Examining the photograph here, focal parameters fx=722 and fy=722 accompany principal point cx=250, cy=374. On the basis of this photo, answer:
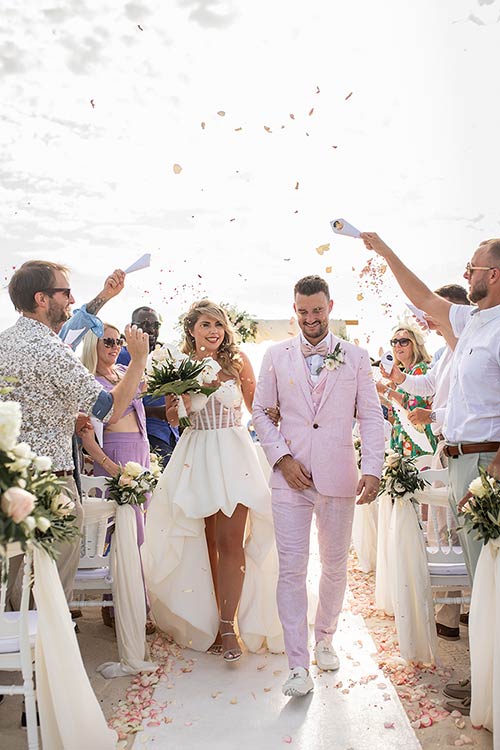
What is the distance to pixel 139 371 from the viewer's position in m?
3.78

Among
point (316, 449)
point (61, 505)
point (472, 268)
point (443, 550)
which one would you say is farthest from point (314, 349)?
point (61, 505)

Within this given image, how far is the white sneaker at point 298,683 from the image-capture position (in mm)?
3844

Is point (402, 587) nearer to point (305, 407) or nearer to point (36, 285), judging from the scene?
point (305, 407)

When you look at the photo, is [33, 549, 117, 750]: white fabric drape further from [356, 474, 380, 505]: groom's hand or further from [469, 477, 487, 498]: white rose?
[469, 477, 487, 498]: white rose

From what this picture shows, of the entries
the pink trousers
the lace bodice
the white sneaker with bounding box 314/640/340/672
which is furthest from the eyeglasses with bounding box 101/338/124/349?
the white sneaker with bounding box 314/640/340/672

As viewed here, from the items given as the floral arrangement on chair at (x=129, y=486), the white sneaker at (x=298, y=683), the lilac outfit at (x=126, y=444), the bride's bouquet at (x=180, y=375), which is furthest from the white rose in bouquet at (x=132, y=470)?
the white sneaker at (x=298, y=683)

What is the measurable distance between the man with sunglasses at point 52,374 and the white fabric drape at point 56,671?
64 cm

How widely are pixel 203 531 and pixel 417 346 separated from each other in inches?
106

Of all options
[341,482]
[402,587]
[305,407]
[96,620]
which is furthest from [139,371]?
[96,620]

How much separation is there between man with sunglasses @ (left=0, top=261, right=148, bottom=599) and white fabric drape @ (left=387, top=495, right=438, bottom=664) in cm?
186

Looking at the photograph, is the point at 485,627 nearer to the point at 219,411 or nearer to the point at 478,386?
the point at 478,386

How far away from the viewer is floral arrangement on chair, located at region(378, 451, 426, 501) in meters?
4.41

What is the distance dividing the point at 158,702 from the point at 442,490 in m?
2.09

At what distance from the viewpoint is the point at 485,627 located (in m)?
3.29
